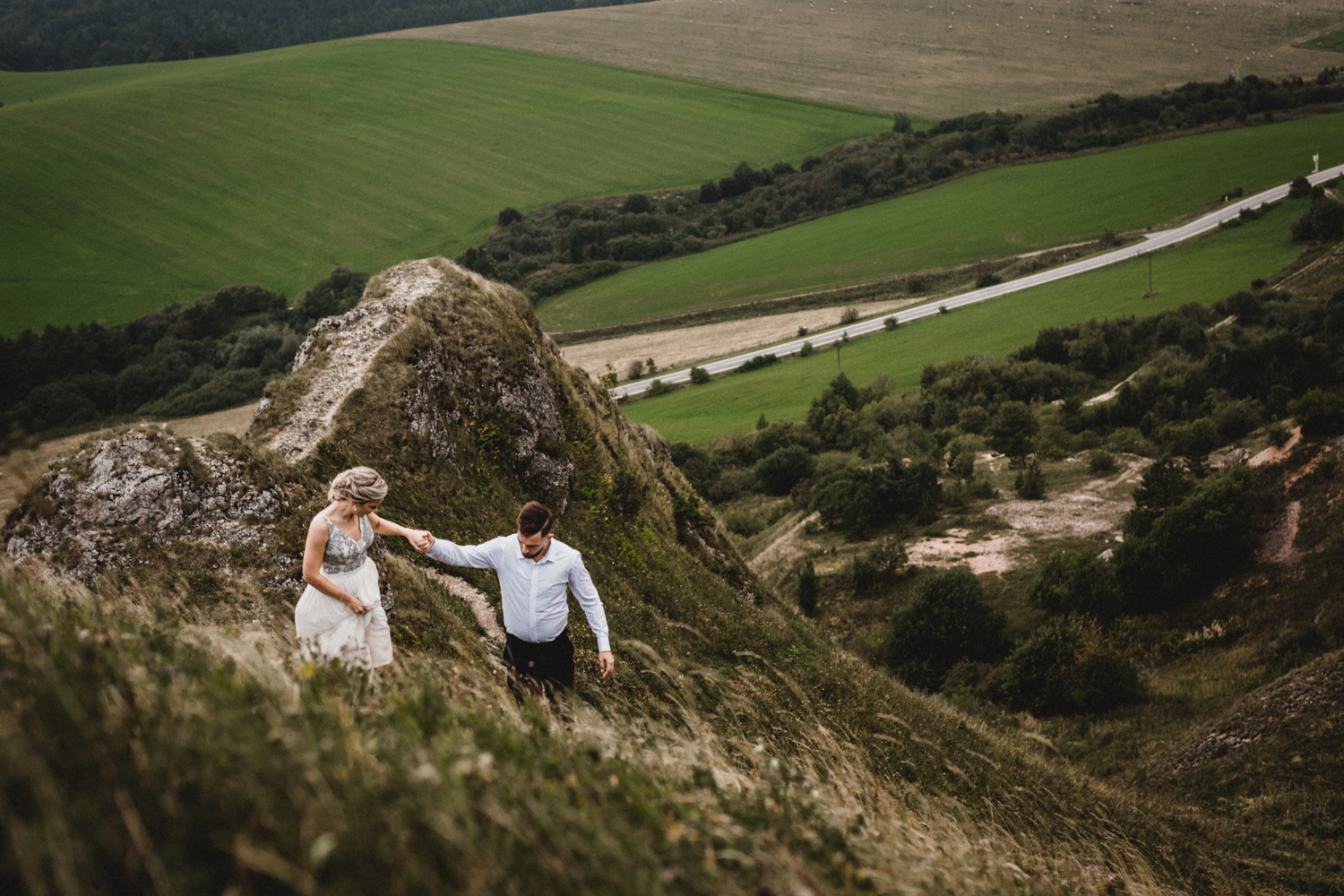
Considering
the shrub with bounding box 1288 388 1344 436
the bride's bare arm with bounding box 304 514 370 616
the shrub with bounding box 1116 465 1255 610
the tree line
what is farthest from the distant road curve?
the bride's bare arm with bounding box 304 514 370 616

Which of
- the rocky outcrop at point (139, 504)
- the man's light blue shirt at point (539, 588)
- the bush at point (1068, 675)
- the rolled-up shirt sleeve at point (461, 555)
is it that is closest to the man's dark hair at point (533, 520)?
the man's light blue shirt at point (539, 588)

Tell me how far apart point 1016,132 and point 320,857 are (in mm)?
126488

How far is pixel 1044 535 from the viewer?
110 ft

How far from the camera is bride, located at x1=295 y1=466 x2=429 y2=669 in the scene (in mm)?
5992

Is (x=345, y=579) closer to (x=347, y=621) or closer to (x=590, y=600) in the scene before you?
(x=347, y=621)

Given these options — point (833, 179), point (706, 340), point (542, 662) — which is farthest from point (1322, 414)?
point (833, 179)

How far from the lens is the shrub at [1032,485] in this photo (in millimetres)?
37562

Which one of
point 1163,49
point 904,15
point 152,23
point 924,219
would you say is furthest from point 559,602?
point 152,23

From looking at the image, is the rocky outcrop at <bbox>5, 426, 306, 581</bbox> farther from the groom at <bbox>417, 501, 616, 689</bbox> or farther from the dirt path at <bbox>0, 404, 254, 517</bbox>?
the groom at <bbox>417, 501, 616, 689</bbox>

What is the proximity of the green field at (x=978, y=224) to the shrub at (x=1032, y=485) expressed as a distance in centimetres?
5292

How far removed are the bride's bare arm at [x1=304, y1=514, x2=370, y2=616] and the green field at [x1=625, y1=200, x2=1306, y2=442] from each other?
54659 millimetres

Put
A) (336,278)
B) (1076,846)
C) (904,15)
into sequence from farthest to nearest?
(904,15)
(336,278)
(1076,846)

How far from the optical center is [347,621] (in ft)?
19.9

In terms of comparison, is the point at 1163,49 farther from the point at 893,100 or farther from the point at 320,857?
the point at 320,857
